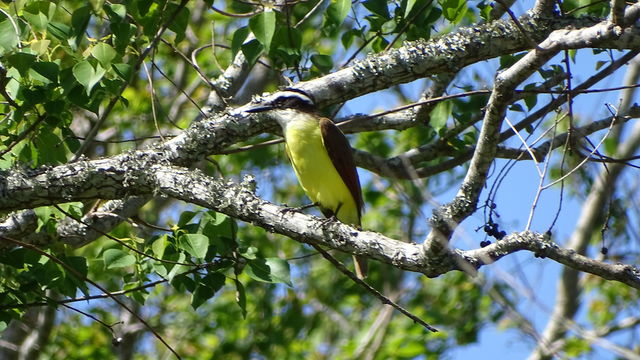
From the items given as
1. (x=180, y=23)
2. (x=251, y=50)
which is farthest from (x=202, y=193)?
(x=180, y=23)

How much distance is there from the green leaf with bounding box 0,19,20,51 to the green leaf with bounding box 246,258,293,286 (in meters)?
1.46

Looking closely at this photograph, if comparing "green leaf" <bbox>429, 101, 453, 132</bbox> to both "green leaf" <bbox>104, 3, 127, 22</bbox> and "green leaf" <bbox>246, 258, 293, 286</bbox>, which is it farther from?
"green leaf" <bbox>104, 3, 127, 22</bbox>

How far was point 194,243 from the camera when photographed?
4148 mm

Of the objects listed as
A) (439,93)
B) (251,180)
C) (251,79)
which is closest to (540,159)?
(439,93)

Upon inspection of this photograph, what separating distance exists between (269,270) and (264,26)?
1.14 metres

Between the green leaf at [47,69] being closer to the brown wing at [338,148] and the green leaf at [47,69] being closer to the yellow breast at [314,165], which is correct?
the yellow breast at [314,165]

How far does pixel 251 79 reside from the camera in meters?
7.32

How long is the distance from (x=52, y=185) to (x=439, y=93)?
2657 mm

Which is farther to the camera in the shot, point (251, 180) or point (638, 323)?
point (638, 323)

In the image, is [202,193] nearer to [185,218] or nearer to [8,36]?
[185,218]

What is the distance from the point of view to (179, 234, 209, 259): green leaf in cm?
413

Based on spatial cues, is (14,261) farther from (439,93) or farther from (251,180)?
(439,93)

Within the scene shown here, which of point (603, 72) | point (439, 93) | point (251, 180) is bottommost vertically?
point (251, 180)

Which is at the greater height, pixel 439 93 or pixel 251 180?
pixel 439 93
